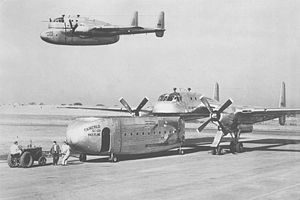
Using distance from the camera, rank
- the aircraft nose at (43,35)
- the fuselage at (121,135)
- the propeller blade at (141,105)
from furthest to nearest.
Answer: the propeller blade at (141,105) → the aircraft nose at (43,35) → the fuselage at (121,135)

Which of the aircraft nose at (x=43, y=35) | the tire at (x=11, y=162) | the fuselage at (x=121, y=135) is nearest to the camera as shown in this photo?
the tire at (x=11, y=162)

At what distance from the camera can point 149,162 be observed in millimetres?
27047

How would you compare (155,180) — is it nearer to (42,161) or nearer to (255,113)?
(42,161)

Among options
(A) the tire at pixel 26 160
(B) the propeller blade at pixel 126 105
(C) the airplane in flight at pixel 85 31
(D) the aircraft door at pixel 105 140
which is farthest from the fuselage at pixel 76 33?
(A) the tire at pixel 26 160

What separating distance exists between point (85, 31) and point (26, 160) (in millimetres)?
14721

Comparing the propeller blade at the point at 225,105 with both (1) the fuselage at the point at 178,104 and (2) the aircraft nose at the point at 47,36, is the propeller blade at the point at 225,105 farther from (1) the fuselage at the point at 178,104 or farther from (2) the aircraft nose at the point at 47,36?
(2) the aircraft nose at the point at 47,36

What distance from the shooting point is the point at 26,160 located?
23.6 m

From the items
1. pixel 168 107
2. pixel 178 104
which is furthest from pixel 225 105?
pixel 168 107

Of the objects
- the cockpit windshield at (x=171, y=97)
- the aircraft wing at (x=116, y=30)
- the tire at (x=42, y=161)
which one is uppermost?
the aircraft wing at (x=116, y=30)

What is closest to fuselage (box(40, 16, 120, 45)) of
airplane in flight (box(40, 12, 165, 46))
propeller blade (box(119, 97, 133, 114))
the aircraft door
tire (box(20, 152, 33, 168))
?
airplane in flight (box(40, 12, 165, 46))

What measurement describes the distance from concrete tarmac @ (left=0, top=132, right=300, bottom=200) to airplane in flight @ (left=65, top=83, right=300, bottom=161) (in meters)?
1.24

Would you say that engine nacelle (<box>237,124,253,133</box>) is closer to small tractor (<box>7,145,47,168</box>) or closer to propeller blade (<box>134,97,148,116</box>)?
propeller blade (<box>134,97,148,116</box>)

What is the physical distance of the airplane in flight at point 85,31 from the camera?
34.5m

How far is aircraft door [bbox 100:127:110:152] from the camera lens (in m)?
26.5
